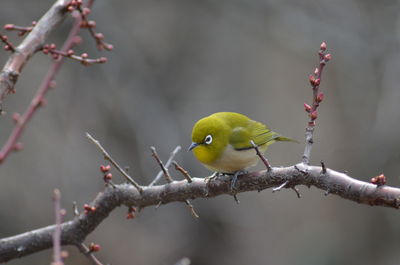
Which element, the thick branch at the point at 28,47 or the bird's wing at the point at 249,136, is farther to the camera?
the bird's wing at the point at 249,136

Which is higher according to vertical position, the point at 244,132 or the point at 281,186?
the point at 281,186

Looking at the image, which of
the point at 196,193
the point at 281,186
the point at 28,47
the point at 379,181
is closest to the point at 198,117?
the point at 196,193

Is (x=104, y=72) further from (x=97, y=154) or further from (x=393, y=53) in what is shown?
(x=393, y=53)

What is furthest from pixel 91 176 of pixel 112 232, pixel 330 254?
pixel 330 254

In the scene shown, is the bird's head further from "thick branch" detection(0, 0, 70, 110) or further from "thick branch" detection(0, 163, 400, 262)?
"thick branch" detection(0, 0, 70, 110)

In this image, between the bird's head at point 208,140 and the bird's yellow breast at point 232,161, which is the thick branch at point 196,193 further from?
the bird's head at point 208,140

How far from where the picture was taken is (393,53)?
820 centimetres

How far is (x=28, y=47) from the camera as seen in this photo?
10.9 ft

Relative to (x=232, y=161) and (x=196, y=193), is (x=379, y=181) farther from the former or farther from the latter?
(x=232, y=161)

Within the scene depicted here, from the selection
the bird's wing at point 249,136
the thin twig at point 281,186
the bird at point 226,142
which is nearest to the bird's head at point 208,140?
the bird at point 226,142

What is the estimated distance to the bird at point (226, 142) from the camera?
4.25m

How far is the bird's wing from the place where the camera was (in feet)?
14.9

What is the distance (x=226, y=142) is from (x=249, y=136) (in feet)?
0.82

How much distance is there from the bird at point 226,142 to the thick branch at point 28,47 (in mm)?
1470
